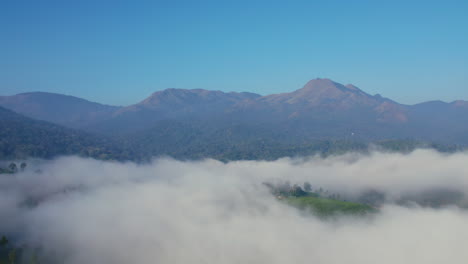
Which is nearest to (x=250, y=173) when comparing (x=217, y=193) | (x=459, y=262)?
(x=217, y=193)

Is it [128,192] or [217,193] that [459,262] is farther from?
[128,192]

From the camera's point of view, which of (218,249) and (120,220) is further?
(120,220)

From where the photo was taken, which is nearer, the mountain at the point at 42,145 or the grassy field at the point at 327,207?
the grassy field at the point at 327,207

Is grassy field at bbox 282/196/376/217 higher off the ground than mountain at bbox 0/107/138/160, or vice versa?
mountain at bbox 0/107/138/160

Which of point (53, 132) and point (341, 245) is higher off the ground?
point (53, 132)

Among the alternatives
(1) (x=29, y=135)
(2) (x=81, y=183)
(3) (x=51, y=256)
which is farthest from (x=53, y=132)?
(3) (x=51, y=256)

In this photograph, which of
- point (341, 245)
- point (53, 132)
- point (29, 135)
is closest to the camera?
point (341, 245)

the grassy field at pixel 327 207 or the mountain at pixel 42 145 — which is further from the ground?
the mountain at pixel 42 145

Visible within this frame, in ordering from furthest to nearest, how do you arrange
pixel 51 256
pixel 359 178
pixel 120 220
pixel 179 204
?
pixel 359 178 → pixel 179 204 → pixel 120 220 → pixel 51 256

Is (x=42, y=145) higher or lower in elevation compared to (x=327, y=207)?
higher

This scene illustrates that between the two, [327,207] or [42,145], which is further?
[42,145]

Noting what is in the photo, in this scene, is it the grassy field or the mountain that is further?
the mountain
